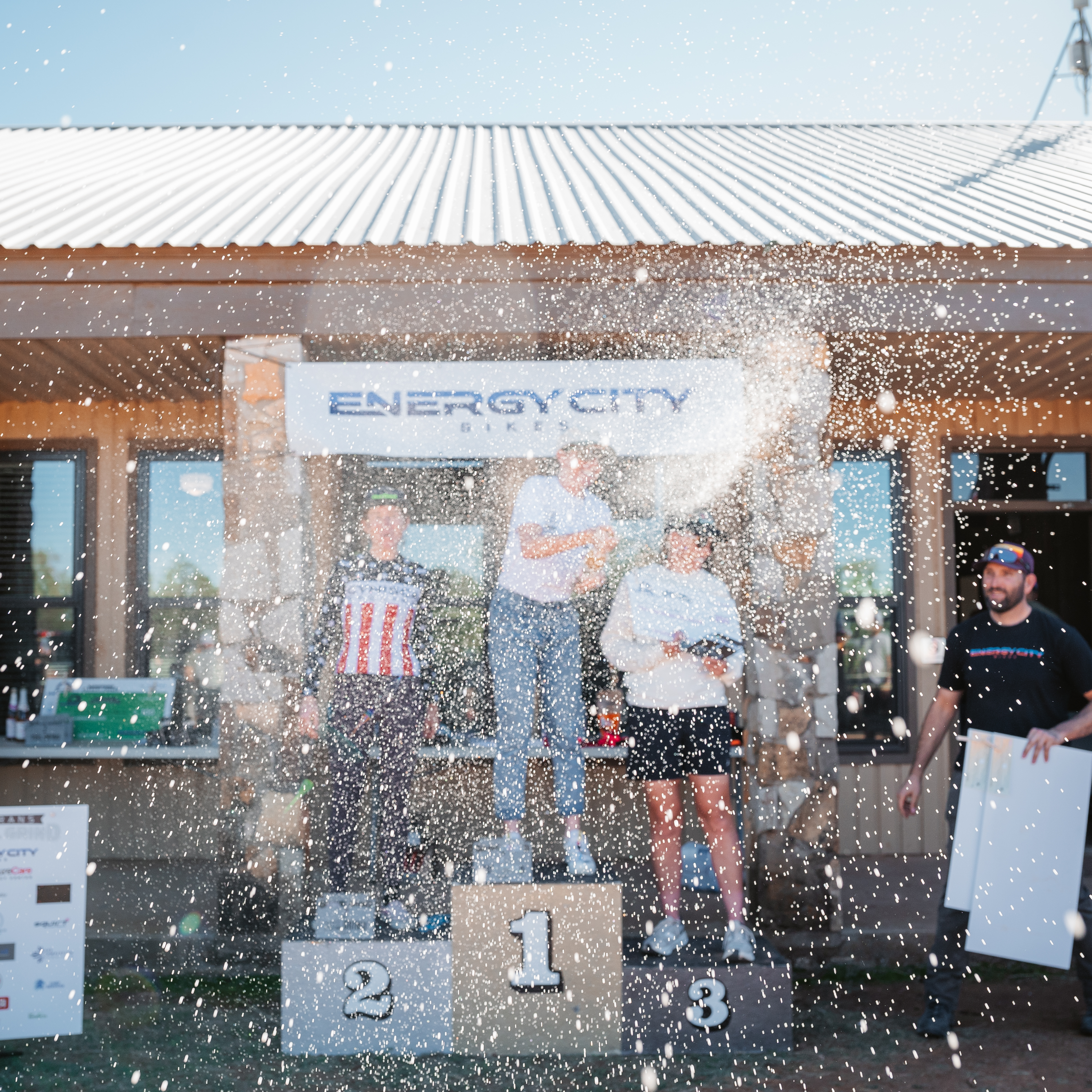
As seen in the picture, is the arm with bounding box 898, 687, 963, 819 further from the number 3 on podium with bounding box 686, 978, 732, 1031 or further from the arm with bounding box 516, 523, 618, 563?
the arm with bounding box 516, 523, 618, 563

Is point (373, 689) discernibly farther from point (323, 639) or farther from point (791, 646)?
point (791, 646)

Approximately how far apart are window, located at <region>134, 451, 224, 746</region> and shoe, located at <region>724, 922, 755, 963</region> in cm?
402

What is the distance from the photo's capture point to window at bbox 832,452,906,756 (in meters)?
6.75

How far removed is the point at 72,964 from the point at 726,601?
2.97 metres

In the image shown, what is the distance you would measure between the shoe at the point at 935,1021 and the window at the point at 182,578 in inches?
183

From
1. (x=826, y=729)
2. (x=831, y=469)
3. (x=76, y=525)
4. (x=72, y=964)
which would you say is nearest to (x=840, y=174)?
(x=831, y=469)

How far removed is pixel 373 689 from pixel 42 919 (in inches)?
61.2

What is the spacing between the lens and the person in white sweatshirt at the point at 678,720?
4121mm

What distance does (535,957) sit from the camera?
3.82m

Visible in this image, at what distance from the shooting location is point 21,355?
17.7 ft

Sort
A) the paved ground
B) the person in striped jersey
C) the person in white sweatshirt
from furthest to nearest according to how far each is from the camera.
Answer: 1. the person in striped jersey
2. the person in white sweatshirt
3. the paved ground

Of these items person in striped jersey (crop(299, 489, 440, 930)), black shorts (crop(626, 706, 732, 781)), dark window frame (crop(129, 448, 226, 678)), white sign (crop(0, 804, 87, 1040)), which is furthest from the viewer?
dark window frame (crop(129, 448, 226, 678))

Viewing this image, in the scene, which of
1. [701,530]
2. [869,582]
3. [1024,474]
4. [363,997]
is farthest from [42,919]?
[1024,474]

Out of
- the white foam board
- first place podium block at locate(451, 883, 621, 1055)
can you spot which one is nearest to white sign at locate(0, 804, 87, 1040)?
first place podium block at locate(451, 883, 621, 1055)
